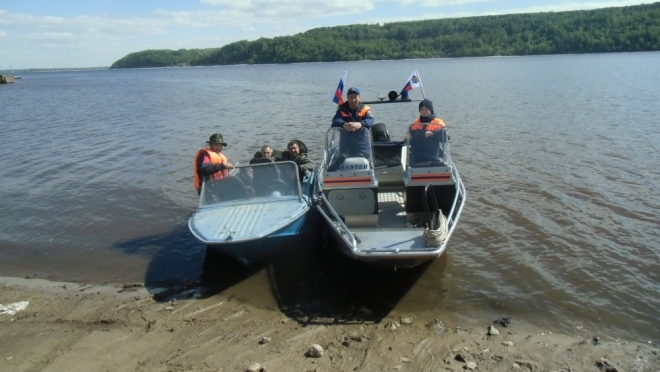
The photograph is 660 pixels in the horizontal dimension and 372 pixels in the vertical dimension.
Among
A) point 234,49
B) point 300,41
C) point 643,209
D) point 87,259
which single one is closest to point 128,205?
point 87,259

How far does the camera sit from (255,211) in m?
7.73

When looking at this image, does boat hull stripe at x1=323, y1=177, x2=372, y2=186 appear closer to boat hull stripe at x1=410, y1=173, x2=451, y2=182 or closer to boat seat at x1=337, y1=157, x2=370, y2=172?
boat seat at x1=337, y1=157, x2=370, y2=172

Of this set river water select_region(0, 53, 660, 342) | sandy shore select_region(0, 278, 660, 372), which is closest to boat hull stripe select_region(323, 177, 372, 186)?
river water select_region(0, 53, 660, 342)

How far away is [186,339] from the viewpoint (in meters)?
5.90

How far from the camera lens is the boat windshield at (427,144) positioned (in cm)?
803

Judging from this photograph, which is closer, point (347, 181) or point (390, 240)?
point (390, 240)

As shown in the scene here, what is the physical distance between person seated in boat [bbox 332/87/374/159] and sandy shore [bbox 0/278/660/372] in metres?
2.92

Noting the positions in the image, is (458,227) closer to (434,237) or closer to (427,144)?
(427,144)

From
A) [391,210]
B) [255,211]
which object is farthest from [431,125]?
[255,211]

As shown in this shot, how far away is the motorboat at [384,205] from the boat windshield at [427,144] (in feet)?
0.05

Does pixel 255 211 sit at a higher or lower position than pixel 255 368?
higher

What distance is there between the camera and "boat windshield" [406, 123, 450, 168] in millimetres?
8031

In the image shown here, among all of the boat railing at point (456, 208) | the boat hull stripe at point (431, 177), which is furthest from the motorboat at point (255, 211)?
the boat railing at point (456, 208)

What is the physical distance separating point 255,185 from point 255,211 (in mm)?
689
